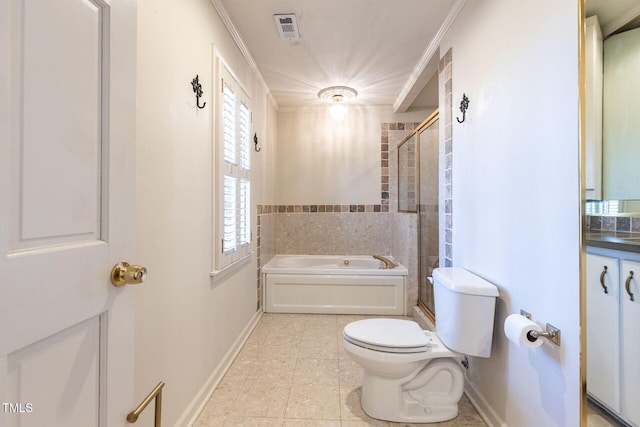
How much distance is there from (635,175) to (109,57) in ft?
4.71

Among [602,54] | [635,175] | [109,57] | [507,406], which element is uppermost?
[602,54]

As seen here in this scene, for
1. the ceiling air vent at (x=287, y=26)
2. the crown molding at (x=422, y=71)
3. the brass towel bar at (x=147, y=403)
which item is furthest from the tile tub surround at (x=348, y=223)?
the brass towel bar at (x=147, y=403)

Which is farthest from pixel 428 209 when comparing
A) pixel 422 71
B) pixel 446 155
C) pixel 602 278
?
pixel 602 278

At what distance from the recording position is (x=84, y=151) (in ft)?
2.15

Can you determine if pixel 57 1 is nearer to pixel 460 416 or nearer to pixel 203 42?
pixel 203 42

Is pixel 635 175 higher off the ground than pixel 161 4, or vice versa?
pixel 161 4

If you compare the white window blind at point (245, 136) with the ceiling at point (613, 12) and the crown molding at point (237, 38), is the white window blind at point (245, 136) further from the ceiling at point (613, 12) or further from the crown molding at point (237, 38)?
the ceiling at point (613, 12)

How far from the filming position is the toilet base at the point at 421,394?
63.7 inches

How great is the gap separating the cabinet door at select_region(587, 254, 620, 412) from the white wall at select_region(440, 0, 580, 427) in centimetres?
5

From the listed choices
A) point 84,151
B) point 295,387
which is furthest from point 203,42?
point 295,387

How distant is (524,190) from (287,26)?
1866 millimetres

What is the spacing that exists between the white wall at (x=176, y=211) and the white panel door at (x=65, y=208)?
422 millimetres

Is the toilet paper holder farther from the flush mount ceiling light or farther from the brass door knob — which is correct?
the flush mount ceiling light

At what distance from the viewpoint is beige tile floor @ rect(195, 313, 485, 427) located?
5.29 feet
